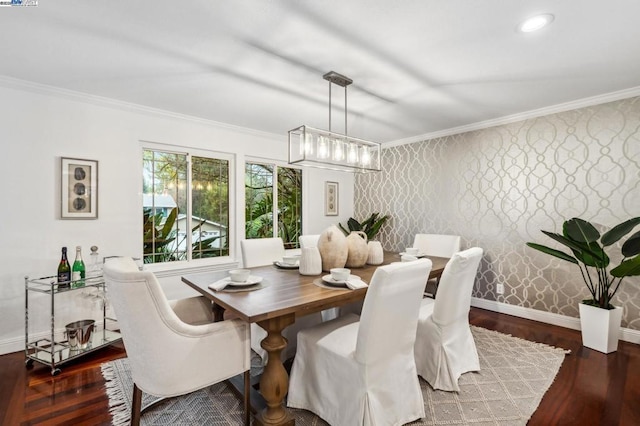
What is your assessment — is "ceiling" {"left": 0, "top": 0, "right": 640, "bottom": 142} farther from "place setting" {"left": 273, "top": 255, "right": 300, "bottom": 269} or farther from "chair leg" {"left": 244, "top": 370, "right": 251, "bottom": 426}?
"chair leg" {"left": 244, "top": 370, "right": 251, "bottom": 426}

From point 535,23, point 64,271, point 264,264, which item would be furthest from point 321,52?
point 64,271

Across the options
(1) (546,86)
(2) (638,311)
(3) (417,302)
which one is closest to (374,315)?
(3) (417,302)

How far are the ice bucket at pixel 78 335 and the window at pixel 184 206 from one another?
3.20 ft

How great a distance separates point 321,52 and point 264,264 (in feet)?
6.34

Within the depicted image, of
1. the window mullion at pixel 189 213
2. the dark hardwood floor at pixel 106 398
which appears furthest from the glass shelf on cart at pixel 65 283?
the window mullion at pixel 189 213

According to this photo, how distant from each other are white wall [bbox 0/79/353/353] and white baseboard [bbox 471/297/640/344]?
374 centimetres

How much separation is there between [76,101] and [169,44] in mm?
1569

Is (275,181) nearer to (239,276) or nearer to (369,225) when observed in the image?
(369,225)

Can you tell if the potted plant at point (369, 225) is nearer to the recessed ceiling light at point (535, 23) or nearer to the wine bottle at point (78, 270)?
the recessed ceiling light at point (535, 23)

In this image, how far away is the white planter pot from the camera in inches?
105

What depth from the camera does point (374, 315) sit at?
1.52 m

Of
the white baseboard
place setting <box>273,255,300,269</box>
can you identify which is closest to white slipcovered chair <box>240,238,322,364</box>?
place setting <box>273,255,300,269</box>

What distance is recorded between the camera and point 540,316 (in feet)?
11.2

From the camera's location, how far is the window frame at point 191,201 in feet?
11.4
